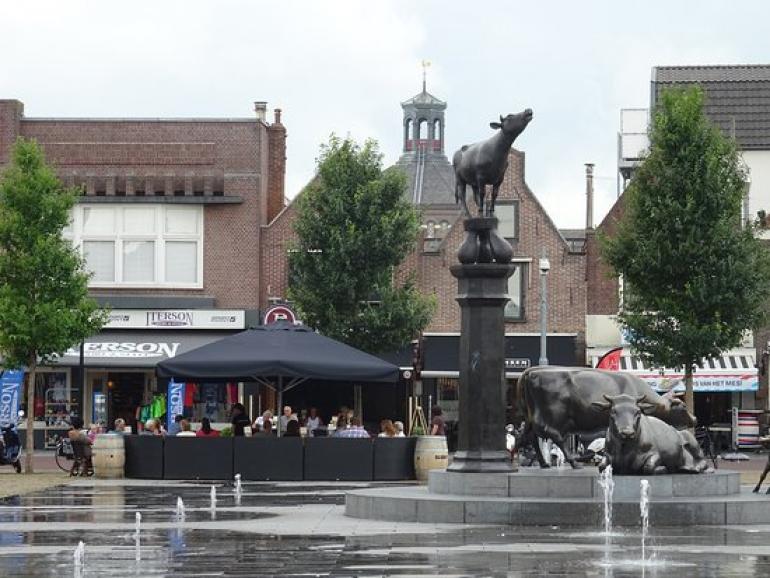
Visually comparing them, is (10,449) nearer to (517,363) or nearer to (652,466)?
(517,363)

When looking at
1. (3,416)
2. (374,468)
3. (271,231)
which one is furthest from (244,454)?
→ (271,231)

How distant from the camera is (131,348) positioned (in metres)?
54.7

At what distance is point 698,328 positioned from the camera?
144ft

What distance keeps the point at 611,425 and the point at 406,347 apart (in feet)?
103

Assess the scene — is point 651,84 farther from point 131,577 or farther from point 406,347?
point 131,577

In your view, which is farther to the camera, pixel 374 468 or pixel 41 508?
pixel 374 468

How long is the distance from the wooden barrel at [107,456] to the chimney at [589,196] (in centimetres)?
2631

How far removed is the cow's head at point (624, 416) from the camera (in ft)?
76.6

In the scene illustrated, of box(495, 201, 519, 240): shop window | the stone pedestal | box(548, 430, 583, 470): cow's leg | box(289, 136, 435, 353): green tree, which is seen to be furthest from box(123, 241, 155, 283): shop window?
the stone pedestal

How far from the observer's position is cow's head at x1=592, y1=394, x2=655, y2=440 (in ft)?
76.6

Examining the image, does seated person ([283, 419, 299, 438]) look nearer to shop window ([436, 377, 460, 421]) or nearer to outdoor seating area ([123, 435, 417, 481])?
outdoor seating area ([123, 435, 417, 481])

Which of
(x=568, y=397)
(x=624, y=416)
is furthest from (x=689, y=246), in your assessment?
(x=624, y=416)

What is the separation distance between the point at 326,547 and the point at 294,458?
16.1m

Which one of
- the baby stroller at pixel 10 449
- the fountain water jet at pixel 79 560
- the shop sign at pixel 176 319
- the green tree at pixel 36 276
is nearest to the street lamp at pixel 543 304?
the shop sign at pixel 176 319
